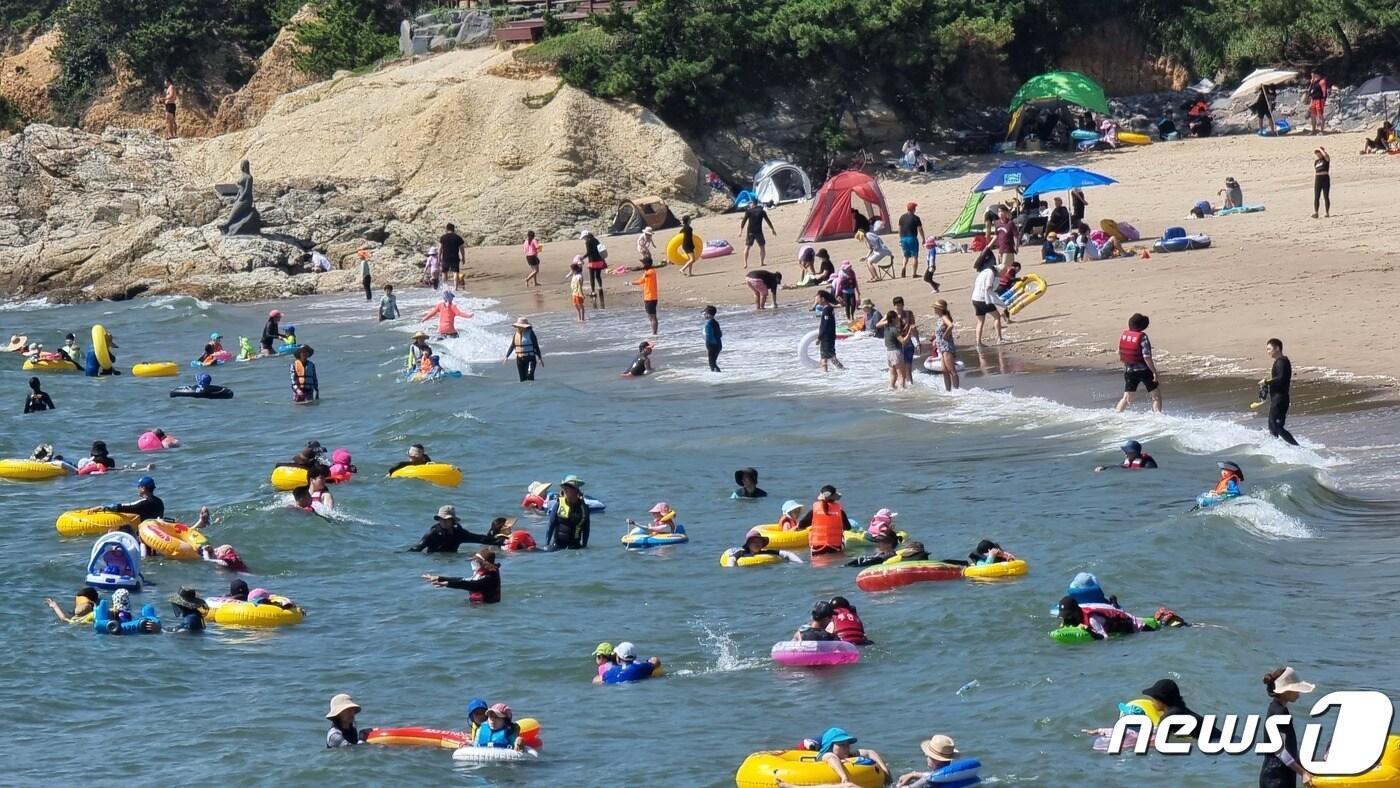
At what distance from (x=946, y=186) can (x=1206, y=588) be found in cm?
2691

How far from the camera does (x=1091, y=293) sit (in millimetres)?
26203

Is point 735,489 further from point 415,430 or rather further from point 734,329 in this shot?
point 734,329

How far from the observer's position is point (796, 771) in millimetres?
9898

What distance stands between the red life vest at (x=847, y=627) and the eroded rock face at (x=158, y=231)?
1059 inches

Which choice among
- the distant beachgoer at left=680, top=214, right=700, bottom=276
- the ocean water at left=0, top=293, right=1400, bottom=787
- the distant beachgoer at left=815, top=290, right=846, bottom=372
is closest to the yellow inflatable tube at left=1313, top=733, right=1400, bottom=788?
the ocean water at left=0, top=293, right=1400, bottom=787

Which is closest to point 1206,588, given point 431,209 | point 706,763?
point 706,763

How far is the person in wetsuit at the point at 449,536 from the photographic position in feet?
55.9

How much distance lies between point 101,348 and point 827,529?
1836 centimetres

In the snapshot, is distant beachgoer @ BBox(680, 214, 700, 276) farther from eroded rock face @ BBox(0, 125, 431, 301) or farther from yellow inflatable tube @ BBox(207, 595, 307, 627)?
yellow inflatable tube @ BBox(207, 595, 307, 627)

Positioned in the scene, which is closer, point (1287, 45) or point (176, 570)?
point (176, 570)

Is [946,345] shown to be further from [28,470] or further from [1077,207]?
[28,470]

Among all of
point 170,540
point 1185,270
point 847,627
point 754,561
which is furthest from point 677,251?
point 847,627

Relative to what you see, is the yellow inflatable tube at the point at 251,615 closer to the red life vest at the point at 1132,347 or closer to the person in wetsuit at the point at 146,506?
the person in wetsuit at the point at 146,506

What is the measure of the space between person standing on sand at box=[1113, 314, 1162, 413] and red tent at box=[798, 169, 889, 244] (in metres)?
16.5
